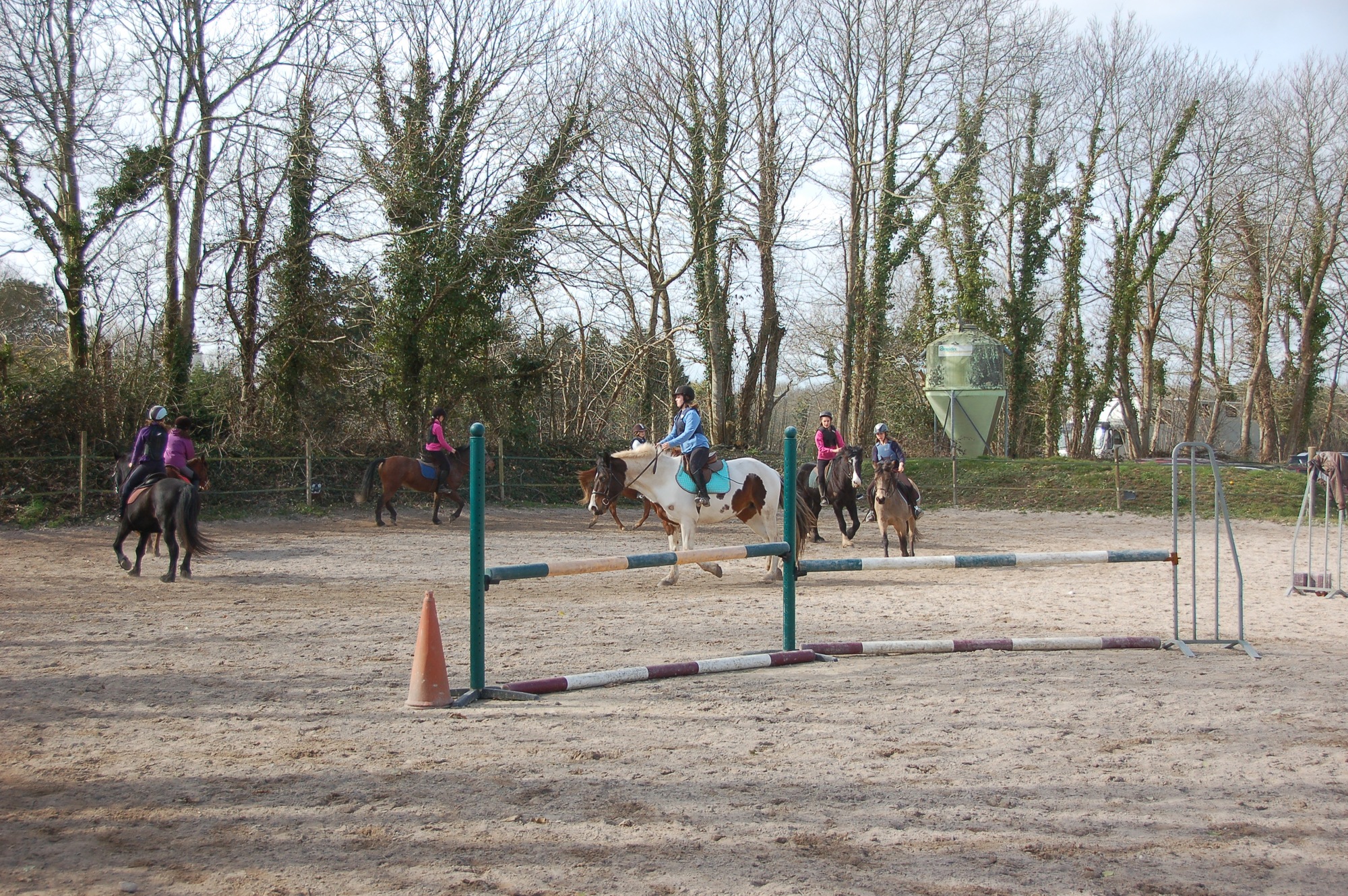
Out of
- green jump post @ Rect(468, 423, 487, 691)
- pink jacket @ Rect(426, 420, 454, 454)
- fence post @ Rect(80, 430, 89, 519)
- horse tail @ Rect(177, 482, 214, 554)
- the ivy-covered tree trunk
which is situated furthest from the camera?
the ivy-covered tree trunk

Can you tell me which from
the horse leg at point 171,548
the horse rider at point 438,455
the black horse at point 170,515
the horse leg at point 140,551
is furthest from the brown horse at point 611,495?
the horse leg at point 140,551

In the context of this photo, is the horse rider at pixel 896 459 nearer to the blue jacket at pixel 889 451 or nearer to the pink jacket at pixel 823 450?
the blue jacket at pixel 889 451

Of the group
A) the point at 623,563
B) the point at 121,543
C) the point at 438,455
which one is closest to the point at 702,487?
the point at 623,563

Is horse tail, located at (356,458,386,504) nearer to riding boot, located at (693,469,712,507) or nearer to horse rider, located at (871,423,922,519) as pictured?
riding boot, located at (693,469,712,507)

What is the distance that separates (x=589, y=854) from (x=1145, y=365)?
39.5m

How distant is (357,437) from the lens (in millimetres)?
22594

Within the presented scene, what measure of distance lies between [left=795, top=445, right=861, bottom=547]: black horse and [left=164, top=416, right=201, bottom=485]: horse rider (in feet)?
27.1

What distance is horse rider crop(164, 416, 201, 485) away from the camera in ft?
37.7

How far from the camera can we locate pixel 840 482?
15.2 meters

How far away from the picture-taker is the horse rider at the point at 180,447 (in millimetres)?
11477

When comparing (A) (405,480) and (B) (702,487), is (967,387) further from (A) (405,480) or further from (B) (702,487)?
(B) (702,487)

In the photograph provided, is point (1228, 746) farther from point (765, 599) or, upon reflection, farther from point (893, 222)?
point (893, 222)

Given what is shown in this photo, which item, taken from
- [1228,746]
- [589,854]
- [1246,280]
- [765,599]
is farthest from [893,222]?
[589,854]

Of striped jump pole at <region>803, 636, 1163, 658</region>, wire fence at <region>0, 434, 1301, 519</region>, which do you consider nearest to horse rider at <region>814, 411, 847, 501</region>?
wire fence at <region>0, 434, 1301, 519</region>
